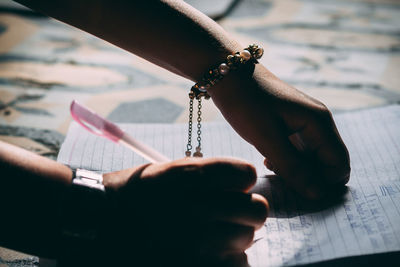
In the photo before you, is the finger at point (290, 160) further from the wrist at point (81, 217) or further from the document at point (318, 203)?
the wrist at point (81, 217)

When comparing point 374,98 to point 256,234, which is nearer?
point 256,234

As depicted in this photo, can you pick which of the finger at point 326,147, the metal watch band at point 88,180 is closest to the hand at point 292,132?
the finger at point 326,147

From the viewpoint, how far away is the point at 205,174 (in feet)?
0.90

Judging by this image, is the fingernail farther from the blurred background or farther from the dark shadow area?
the blurred background

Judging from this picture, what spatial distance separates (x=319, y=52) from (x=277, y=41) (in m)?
0.09

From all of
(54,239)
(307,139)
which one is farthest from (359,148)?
(54,239)

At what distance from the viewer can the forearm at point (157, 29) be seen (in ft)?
1.18

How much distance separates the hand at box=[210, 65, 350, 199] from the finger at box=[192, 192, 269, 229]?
0.08 m

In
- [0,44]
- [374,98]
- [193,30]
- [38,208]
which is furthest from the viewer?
[0,44]

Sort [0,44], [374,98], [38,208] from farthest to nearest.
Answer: [0,44]
[374,98]
[38,208]

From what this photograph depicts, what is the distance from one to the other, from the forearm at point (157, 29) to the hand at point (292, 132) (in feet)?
0.12

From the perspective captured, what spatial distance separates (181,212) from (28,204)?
11 cm

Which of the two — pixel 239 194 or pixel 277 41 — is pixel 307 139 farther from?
pixel 277 41

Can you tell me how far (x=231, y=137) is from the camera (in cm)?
46
